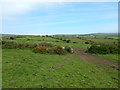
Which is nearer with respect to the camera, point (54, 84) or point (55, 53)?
point (54, 84)

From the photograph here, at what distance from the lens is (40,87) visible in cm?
629

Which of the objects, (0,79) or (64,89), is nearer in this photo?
(64,89)

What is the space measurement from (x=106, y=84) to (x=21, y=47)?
20619 millimetres

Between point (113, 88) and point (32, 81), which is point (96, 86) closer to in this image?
point (113, 88)

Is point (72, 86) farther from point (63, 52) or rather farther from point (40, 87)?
point (63, 52)

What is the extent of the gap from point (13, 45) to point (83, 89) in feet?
69.5

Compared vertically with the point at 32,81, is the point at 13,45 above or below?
above

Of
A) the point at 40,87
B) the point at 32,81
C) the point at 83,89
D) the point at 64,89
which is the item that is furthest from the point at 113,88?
the point at 32,81

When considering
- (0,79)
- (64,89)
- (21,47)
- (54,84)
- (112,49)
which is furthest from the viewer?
(21,47)

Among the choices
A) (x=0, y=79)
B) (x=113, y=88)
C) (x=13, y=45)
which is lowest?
(x=113, y=88)

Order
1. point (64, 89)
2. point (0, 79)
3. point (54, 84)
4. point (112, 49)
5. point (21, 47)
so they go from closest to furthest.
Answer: point (64, 89), point (54, 84), point (0, 79), point (112, 49), point (21, 47)

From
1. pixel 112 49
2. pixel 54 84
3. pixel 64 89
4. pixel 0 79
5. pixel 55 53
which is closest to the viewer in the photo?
pixel 64 89

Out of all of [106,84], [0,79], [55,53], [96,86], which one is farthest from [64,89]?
[55,53]

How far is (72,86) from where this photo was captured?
663 centimetres
